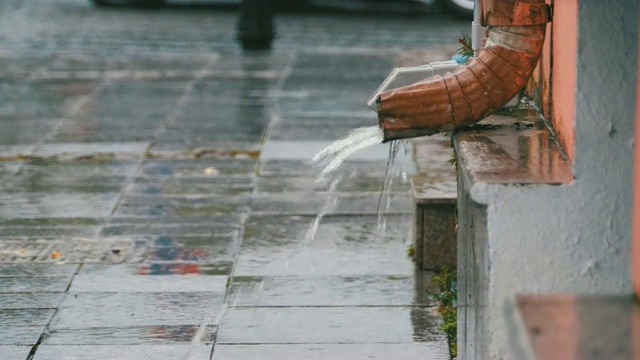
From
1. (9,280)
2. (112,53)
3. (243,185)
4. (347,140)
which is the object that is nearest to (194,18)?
(112,53)

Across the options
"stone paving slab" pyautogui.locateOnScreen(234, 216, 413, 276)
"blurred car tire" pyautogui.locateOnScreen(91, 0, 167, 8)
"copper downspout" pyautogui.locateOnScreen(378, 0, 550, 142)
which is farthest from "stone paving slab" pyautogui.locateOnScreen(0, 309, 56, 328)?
"blurred car tire" pyautogui.locateOnScreen(91, 0, 167, 8)

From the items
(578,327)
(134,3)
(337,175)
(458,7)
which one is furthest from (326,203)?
(134,3)

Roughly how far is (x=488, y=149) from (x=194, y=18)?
16264 millimetres

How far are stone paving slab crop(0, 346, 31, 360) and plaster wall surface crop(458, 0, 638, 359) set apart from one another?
8.23 feet

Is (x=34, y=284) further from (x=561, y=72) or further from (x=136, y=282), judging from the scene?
(x=561, y=72)

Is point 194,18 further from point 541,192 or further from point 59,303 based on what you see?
point 541,192

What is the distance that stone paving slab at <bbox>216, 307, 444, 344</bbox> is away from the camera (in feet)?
19.4

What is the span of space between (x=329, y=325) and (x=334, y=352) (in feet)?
1.26

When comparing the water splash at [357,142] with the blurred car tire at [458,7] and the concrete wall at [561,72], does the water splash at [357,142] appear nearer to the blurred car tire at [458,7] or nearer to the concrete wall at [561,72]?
the concrete wall at [561,72]

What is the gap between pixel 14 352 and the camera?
18.9 ft

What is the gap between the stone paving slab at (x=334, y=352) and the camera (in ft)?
18.6

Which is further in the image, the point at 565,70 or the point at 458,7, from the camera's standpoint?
the point at 458,7

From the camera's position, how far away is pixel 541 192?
3896mm

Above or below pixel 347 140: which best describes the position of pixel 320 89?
below
